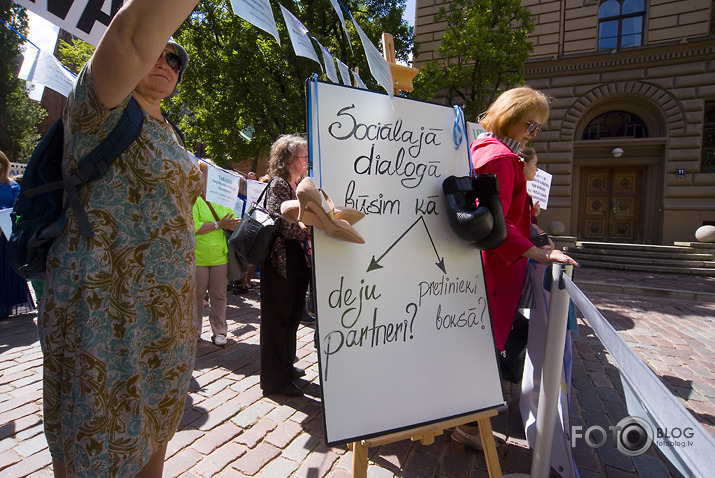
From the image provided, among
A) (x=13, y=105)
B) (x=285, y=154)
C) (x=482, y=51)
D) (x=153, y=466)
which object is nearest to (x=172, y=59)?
(x=153, y=466)

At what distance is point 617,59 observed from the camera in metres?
12.5

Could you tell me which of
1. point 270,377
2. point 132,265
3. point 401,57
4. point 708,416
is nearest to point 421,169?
point 132,265

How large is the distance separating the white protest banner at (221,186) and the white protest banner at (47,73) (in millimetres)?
1338

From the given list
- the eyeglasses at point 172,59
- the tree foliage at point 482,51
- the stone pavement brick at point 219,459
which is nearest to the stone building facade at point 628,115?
the tree foliage at point 482,51

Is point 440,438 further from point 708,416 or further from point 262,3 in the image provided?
point 262,3

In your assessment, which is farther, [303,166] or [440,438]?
[303,166]

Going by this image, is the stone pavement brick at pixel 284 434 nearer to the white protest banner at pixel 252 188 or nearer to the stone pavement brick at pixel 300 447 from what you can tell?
the stone pavement brick at pixel 300 447

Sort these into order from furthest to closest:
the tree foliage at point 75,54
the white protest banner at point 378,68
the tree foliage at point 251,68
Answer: the tree foliage at point 75,54, the tree foliage at point 251,68, the white protest banner at point 378,68

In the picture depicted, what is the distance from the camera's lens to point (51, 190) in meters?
1.11

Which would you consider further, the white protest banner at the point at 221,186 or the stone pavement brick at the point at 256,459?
the white protest banner at the point at 221,186

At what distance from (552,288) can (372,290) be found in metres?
0.82

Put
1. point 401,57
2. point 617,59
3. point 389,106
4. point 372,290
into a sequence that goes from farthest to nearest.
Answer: point 401,57
point 617,59
point 389,106
point 372,290

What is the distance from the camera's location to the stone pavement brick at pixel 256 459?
6.84 ft

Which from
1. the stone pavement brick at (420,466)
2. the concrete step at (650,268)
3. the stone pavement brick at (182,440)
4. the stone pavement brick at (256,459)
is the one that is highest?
the concrete step at (650,268)
